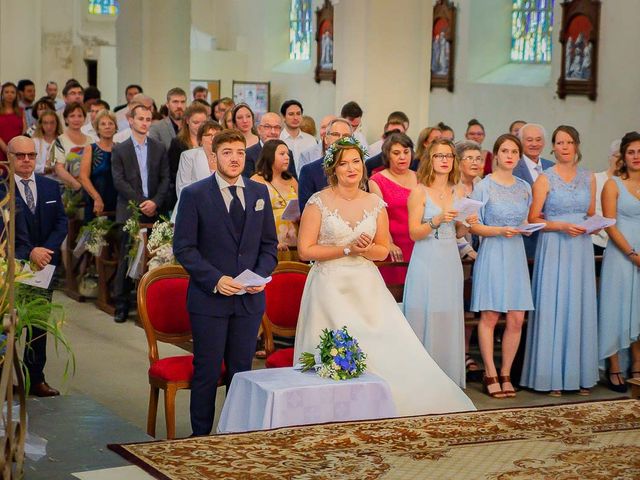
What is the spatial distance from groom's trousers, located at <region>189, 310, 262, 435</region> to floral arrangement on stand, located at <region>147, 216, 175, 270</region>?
2.72m

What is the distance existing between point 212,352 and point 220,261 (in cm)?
50

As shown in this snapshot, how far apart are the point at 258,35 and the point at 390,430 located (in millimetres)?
20446

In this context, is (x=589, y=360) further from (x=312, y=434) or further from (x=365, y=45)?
(x=365, y=45)

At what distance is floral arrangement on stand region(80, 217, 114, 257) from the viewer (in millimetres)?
11562

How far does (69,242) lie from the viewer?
1237cm

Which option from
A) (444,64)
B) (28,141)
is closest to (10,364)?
(28,141)

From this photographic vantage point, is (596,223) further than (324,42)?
No

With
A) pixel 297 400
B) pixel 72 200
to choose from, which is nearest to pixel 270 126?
pixel 72 200

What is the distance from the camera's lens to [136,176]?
446 inches

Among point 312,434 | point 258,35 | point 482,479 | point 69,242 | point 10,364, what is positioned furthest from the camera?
point 258,35

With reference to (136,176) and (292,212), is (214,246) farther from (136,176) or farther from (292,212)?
(136,176)

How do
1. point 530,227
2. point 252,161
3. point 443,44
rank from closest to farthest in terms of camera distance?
1. point 530,227
2. point 252,161
3. point 443,44

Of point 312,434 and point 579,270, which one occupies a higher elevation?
point 579,270

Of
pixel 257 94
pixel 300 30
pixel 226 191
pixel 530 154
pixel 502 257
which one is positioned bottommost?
pixel 502 257
